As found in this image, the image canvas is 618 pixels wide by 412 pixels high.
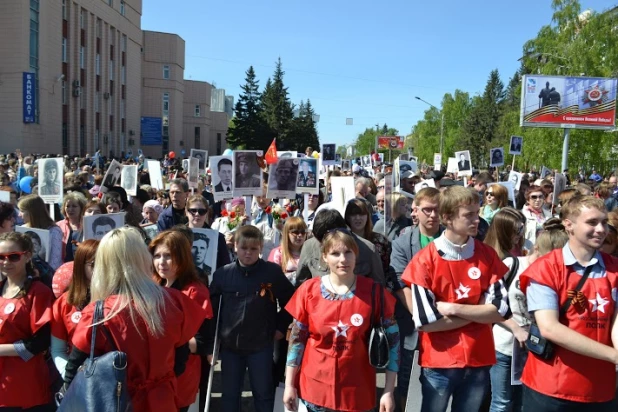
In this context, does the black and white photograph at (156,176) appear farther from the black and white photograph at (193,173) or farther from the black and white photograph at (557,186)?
the black and white photograph at (557,186)

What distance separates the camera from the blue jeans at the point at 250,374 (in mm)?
→ 4418

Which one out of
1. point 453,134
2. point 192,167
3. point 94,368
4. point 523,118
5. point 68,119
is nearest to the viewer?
point 94,368

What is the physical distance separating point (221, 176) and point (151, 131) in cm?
5200

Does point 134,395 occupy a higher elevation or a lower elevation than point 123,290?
lower

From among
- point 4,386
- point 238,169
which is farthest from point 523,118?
point 4,386

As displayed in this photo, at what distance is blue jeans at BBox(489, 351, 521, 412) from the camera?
4.10 meters

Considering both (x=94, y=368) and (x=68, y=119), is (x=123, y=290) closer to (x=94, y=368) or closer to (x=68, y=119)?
(x=94, y=368)

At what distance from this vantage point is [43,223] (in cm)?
569

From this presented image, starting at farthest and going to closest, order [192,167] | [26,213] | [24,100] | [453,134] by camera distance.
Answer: [453,134] → [24,100] → [192,167] → [26,213]

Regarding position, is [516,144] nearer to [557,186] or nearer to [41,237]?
[557,186]

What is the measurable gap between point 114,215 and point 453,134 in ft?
238

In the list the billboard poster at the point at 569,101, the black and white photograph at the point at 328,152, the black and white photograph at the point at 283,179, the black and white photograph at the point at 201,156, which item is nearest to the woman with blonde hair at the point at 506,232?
the black and white photograph at the point at 283,179

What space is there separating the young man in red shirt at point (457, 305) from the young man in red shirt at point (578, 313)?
1.01 feet

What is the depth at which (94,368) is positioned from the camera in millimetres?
2660
